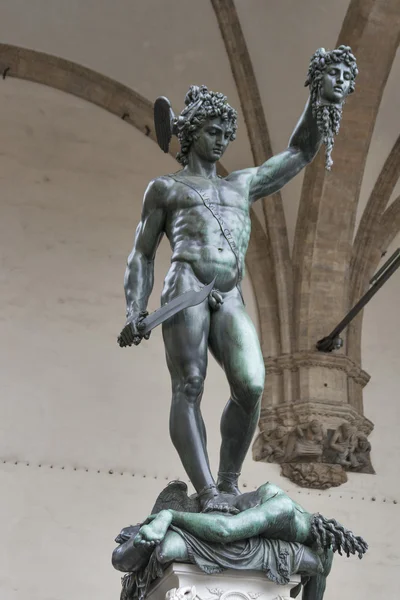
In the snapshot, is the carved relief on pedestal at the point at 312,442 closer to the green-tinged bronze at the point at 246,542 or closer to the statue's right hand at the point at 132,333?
the statue's right hand at the point at 132,333

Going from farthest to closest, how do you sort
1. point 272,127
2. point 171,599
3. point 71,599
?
1. point 272,127
2. point 71,599
3. point 171,599

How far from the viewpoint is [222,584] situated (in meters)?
3.55

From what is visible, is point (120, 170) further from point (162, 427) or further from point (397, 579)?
point (397, 579)

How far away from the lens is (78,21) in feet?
35.9

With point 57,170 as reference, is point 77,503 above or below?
below

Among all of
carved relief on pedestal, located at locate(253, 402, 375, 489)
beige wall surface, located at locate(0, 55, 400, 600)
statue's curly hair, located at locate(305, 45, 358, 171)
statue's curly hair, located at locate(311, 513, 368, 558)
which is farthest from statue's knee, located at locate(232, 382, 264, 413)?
carved relief on pedestal, located at locate(253, 402, 375, 489)

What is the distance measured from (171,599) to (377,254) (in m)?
8.50

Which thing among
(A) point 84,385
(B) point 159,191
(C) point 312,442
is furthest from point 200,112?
(C) point 312,442

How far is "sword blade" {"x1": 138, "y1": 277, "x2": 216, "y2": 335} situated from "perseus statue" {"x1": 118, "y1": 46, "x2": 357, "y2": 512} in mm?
11

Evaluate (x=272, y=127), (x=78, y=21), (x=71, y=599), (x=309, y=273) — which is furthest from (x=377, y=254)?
(x=71, y=599)

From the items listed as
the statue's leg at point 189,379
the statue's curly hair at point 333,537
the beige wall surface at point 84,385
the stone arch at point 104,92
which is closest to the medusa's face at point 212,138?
the statue's leg at point 189,379

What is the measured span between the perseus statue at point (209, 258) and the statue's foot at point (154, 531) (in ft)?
0.67

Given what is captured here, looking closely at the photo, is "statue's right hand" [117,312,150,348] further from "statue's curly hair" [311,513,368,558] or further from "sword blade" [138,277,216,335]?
"statue's curly hair" [311,513,368,558]

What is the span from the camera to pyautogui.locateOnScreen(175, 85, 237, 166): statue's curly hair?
14.2 ft
